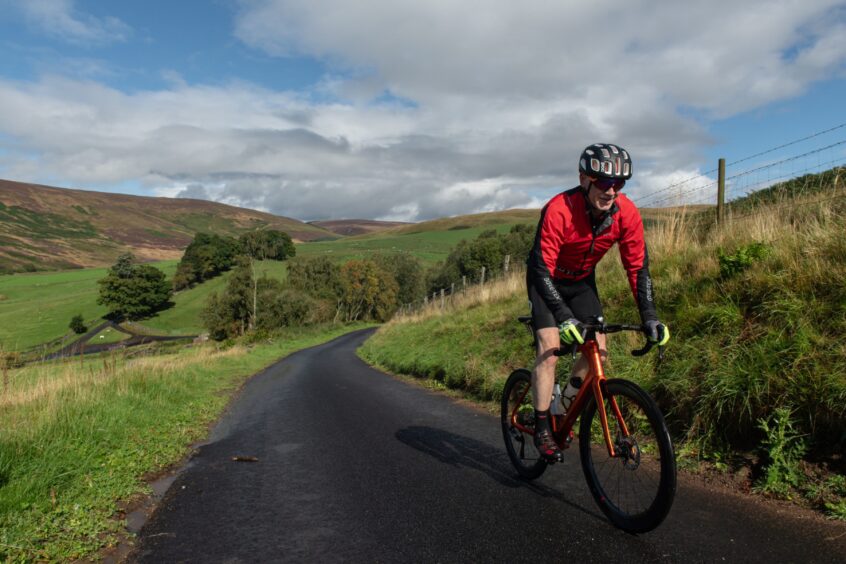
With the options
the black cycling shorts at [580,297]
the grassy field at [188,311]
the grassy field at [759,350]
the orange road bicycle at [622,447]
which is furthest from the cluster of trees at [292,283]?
the orange road bicycle at [622,447]

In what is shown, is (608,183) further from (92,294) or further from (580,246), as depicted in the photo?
(92,294)

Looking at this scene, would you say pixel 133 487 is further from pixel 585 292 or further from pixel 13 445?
pixel 585 292

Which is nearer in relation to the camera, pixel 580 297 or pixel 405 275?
pixel 580 297

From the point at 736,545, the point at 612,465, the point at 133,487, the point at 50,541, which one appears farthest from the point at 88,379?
the point at 736,545

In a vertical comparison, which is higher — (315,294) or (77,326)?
(315,294)

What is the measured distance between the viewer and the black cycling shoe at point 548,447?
12.5 ft

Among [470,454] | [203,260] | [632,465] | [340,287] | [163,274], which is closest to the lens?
[632,465]

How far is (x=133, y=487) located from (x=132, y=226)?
225 m

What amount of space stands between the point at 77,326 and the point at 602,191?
9793cm

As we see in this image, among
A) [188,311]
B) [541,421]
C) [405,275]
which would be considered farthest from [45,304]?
[541,421]

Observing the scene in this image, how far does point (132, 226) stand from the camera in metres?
200

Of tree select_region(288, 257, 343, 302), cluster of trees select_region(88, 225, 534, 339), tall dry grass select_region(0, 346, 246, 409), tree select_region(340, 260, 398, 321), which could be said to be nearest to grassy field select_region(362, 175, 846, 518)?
tall dry grass select_region(0, 346, 246, 409)

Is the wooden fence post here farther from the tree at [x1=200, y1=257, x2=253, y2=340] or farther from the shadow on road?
the tree at [x1=200, y1=257, x2=253, y2=340]

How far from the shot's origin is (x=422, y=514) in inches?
143
